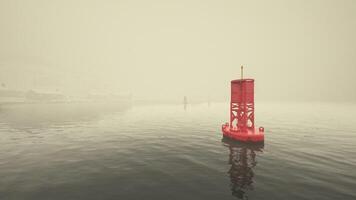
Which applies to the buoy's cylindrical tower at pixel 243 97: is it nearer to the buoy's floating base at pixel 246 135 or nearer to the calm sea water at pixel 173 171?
the buoy's floating base at pixel 246 135

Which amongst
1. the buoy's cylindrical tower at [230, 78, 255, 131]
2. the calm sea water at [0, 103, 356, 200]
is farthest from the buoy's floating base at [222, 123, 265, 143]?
the calm sea water at [0, 103, 356, 200]

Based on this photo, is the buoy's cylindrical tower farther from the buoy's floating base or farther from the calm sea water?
the calm sea water

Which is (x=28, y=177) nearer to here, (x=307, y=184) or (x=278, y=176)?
(x=278, y=176)

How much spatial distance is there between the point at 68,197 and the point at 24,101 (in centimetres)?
11894

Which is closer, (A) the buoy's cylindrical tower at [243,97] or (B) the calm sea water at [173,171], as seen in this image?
(B) the calm sea water at [173,171]

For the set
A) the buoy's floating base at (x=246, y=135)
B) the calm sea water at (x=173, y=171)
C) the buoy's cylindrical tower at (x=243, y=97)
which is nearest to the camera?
the calm sea water at (x=173, y=171)

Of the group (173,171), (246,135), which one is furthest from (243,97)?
(173,171)

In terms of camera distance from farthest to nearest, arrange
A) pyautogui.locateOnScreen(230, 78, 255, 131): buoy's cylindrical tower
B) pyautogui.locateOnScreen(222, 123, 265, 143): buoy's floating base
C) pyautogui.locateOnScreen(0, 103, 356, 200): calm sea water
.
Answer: pyautogui.locateOnScreen(230, 78, 255, 131): buoy's cylindrical tower → pyautogui.locateOnScreen(222, 123, 265, 143): buoy's floating base → pyautogui.locateOnScreen(0, 103, 356, 200): calm sea water

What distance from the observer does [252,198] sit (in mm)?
8859

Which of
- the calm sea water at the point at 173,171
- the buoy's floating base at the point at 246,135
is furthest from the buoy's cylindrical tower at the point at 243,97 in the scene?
the calm sea water at the point at 173,171

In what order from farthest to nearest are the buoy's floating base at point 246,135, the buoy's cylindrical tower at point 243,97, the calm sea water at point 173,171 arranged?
the buoy's cylindrical tower at point 243,97, the buoy's floating base at point 246,135, the calm sea water at point 173,171

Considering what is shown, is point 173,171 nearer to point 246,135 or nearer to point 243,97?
point 246,135

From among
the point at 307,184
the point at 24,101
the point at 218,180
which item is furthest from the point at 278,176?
the point at 24,101

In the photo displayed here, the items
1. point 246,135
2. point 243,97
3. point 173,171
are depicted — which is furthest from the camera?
point 243,97
